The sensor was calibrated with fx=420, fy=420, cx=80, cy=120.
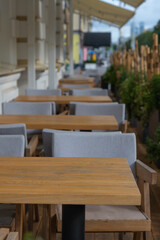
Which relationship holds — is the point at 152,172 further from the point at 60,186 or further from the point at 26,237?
the point at 26,237

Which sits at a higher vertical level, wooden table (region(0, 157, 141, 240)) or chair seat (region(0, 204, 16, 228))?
wooden table (region(0, 157, 141, 240))

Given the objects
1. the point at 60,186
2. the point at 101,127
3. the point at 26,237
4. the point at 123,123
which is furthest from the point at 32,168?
the point at 123,123

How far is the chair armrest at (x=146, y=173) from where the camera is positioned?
2086mm

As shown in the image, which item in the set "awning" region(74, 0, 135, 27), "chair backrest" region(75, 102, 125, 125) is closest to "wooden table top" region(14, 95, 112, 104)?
"chair backrest" region(75, 102, 125, 125)

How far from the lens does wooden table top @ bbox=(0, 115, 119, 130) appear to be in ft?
10.9

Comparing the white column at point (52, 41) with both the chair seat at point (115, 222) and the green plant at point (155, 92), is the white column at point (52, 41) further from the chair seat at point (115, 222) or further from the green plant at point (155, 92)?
the chair seat at point (115, 222)

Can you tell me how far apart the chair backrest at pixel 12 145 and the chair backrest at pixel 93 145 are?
174mm

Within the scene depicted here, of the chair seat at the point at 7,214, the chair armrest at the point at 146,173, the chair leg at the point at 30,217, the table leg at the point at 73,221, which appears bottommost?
the chair leg at the point at 30,217

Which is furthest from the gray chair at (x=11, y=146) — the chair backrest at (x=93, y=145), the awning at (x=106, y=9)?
the awning at (x=106, y=9)

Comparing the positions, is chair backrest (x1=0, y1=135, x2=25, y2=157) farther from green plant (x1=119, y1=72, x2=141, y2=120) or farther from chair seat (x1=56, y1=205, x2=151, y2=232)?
green plant (x1=119, y1=72, x2=141, y2=120)

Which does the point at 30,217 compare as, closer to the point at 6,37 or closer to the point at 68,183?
the point at 68,183

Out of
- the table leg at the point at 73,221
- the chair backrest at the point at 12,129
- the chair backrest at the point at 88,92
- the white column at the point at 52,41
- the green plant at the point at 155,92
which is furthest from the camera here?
the white column at the point at 52,41

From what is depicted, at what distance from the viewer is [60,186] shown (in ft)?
5.53

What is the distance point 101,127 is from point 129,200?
1773 mm
